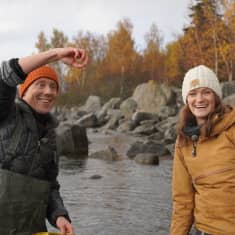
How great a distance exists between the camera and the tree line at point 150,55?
32.4m

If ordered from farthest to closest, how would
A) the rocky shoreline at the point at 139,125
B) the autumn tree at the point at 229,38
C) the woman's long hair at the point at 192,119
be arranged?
the autumn tree at the point at 229,38 < the rocky shoreline at the point at 139,125 < the woman's long hair at the point at 192,119

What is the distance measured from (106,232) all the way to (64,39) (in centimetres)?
5963

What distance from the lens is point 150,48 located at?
57.8m

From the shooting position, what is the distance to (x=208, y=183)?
110 inches

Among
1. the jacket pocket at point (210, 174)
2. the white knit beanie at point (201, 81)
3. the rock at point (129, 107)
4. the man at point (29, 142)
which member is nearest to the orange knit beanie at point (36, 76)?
the man at point (29, 142)

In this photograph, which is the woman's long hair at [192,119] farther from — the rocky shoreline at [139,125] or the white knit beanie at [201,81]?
the rocky shoreline at [139,125]

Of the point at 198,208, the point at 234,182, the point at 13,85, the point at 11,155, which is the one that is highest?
the point at 13,85

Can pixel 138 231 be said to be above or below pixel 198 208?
below

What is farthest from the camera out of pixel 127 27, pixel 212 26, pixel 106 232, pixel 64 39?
pixel 64 39

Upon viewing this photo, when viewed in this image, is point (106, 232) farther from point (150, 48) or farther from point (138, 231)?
point (150, 48)

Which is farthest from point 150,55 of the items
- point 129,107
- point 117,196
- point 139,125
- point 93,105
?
point 117,196

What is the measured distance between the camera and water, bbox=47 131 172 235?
6539 millimetres

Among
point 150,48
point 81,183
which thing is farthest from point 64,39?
point 81,183

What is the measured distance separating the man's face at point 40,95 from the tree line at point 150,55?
29.0 m
